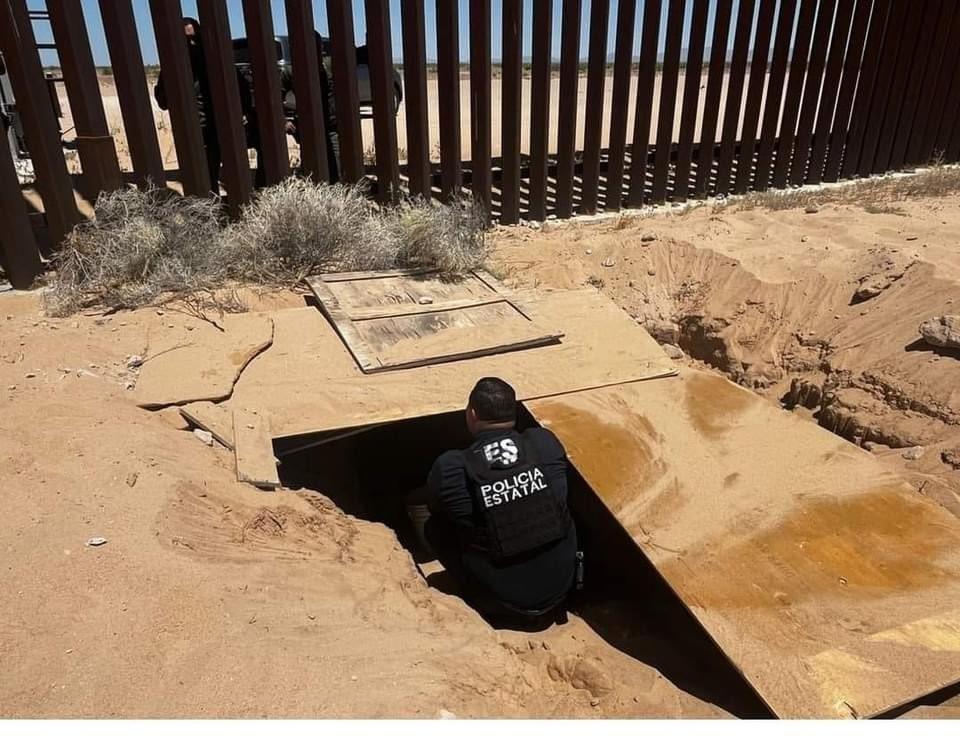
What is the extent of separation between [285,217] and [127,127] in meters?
1.34

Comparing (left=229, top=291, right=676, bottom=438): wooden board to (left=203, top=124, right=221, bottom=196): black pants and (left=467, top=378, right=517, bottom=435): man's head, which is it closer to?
(left=467, top=378, right=517, bottom=435): man's head

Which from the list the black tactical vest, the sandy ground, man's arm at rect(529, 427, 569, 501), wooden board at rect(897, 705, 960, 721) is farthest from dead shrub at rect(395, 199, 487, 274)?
wooden board at rect(897, 705, 960, 721)

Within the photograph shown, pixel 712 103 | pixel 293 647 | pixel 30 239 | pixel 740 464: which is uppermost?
pixel 712 103

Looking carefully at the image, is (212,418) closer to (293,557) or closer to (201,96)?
(293,557)

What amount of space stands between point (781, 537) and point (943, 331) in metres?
2.12

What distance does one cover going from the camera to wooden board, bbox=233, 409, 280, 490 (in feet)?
11.7

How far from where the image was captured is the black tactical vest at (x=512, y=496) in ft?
10.1

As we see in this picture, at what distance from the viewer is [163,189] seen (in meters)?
5.81

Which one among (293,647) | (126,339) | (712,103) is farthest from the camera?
(712,103)

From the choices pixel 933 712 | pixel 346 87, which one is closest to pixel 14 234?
pixel 346 87

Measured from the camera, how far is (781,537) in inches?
129

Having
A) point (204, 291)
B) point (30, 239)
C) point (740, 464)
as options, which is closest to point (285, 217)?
point (204, 291)

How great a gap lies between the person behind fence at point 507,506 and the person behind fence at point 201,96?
13.5 ft

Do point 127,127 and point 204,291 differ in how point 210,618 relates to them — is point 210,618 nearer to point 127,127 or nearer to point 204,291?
point 204,291
